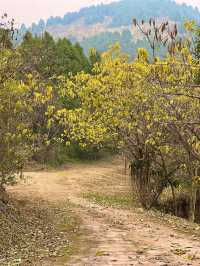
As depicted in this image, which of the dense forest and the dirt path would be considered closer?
the dirt path

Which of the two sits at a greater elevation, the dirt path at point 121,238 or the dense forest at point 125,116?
the dense forest at point 125,116

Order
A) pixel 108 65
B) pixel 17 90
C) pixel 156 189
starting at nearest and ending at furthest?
pixel 17 90, pixel 108 65, pixel 156 189

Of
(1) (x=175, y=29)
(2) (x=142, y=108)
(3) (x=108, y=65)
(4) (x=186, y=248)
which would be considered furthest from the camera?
(3) (x=108, y=65)

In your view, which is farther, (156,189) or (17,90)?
(156,189)

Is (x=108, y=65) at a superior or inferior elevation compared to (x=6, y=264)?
superior

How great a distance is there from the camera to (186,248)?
15125 millimetres

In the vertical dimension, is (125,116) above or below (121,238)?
above

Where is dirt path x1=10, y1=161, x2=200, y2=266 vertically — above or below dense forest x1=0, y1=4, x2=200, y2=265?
below

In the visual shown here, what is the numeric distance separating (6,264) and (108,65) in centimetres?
1328

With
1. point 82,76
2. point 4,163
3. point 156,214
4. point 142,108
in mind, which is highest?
point 82,76

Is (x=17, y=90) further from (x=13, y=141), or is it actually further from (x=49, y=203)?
(x=49, y=203)

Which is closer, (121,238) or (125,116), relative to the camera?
(121,238)

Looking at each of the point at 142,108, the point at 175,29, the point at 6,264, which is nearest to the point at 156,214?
the point at 142,108

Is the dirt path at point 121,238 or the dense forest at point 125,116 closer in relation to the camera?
the dirt path at point 121,238
